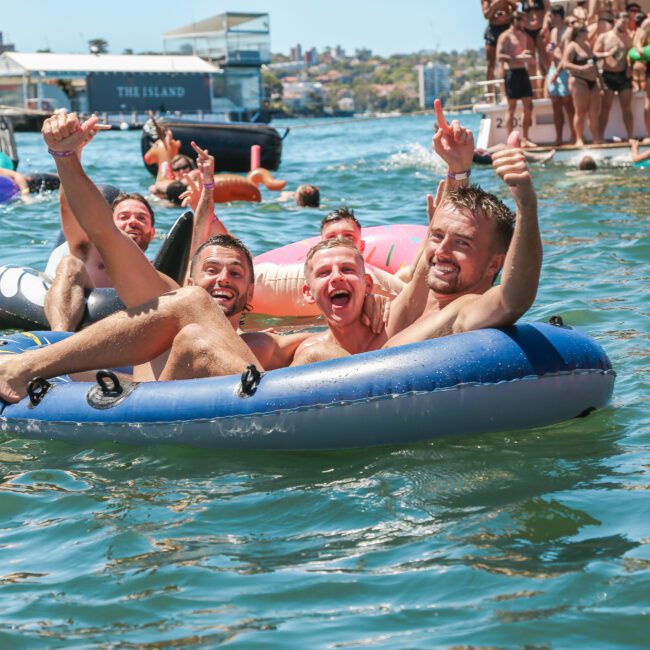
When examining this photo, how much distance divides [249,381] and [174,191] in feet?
28.2

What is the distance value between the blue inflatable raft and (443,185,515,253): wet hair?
0.37m

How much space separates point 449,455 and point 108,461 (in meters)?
1.35

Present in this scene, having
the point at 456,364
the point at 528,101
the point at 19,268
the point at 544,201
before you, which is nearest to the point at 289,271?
the point at 19,268

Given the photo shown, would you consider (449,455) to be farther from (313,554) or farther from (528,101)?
(528,101)

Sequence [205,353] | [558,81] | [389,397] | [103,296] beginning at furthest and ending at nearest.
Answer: [558,81] < [103,296] < [205,353] < [389,397]

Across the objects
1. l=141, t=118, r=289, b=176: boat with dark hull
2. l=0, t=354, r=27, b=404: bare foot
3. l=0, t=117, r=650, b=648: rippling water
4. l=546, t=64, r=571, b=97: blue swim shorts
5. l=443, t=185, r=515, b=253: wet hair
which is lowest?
l=0, t=117, r=650, b=648: rippling water

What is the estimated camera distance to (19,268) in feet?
24.0

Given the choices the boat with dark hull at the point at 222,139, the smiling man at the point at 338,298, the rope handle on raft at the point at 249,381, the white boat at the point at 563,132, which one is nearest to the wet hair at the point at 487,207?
the smiling man at the point at 338,298

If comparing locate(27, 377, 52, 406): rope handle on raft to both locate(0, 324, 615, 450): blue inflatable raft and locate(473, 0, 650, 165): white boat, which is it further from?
locate(473, 0, 650, 165): white boat

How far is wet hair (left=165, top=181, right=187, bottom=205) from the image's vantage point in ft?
41.4

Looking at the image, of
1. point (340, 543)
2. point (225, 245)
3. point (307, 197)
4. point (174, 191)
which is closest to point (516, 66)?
point (307, 197)

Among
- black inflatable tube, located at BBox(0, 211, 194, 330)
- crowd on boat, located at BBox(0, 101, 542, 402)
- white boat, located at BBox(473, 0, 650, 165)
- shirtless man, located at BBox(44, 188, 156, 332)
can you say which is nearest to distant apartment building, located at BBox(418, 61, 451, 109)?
white boat, located at BBox(473, 0, 650, 165)

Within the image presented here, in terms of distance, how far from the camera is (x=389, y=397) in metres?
4.16

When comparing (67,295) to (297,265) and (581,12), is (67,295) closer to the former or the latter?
(297,265)
